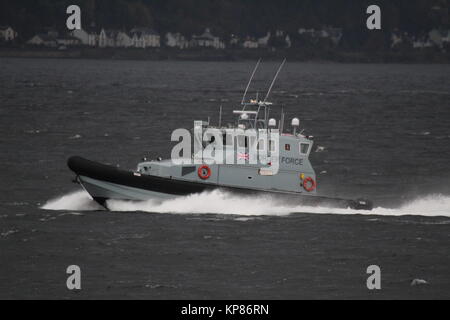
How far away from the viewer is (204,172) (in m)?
37.4

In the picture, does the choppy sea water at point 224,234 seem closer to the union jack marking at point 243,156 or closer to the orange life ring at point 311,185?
the orange life ring at point 311,185

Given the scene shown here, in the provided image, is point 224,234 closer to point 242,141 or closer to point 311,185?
point 242,141

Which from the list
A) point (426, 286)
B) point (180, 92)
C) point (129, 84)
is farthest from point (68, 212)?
point (129, 84)

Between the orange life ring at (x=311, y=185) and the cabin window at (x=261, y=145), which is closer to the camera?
the cabin window at (x=261, y=145)

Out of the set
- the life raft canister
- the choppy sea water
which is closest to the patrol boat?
the life raft canister

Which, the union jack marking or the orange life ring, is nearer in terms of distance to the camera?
the union jack marking

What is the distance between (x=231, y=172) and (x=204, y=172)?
1.01m

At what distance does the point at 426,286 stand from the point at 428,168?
82.8 ft

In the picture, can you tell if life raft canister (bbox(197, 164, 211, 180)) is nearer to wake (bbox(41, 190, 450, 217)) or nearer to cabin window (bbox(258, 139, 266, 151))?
wake (bbox(41, 190, 450, 217))

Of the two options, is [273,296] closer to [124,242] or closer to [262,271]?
[262,271]

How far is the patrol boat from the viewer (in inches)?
1459

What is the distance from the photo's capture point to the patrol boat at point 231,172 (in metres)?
37.1

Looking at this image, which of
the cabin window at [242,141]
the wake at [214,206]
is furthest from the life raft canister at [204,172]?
the cabin window at [242,141]

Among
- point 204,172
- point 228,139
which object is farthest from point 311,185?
point 204,172
